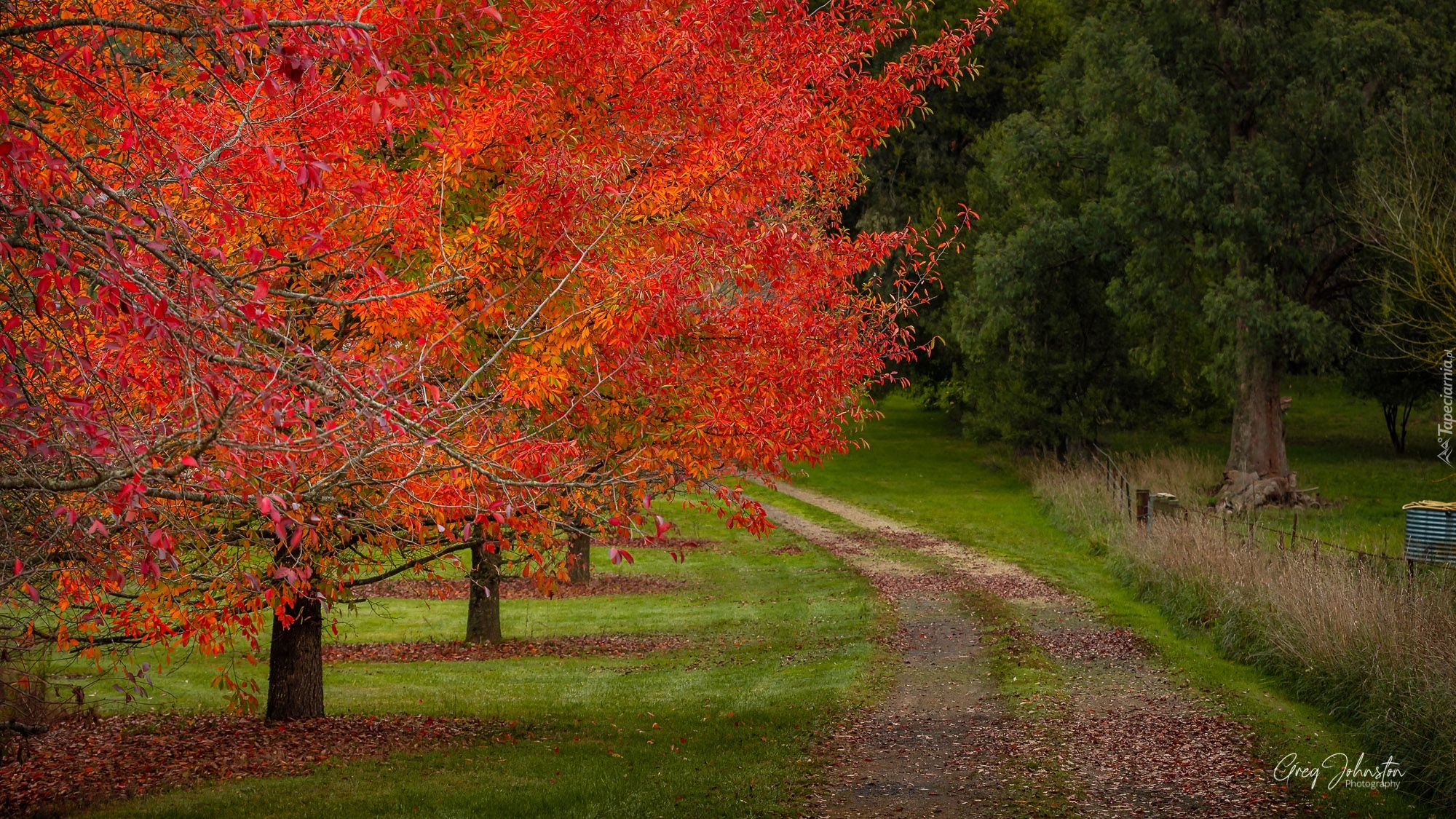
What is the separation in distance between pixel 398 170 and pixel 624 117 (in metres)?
1.91

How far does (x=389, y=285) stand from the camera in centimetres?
611

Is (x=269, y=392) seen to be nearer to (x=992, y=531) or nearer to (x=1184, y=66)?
(x=992, y=531)

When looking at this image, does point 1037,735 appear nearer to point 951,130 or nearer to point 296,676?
point 296,676

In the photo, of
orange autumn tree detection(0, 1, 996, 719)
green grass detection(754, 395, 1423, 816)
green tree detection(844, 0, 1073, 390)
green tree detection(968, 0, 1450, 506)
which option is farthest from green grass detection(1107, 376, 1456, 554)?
orange autumn tree detection(0, 1, 996, 719)

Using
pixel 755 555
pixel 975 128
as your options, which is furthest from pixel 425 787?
pixel 975 128

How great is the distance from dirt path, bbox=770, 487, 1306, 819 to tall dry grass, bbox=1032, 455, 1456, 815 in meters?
1.05

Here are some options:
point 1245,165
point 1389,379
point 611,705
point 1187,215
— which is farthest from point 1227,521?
point 1389,379

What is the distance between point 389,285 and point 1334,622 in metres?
9.75

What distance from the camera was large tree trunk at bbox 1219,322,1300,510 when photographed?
97.7ft

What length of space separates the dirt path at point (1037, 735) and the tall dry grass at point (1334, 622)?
41.2 inches

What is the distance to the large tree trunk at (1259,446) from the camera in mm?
29781
